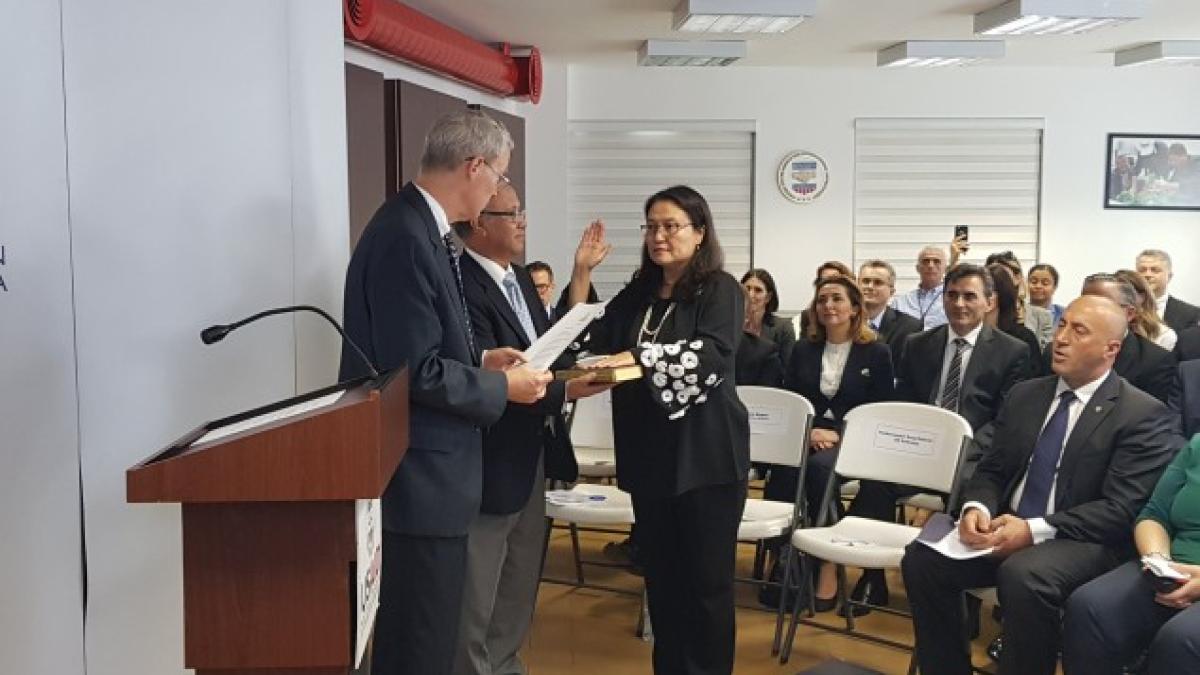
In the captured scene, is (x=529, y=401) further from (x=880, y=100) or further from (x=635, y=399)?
(x=880, y=100)

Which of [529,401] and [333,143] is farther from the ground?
[333,143]

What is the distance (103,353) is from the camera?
7.58ft

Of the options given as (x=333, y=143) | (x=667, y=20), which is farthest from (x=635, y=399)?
(x=667, y=20)

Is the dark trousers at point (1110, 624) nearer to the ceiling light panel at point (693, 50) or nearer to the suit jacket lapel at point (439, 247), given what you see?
the suit jacket lapel at point (439, 247)

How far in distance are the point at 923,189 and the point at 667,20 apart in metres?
3.33

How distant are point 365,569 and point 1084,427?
8.33 feet

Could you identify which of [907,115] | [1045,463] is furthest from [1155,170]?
[1045,463]

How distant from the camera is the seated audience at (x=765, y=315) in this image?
5.81 metres

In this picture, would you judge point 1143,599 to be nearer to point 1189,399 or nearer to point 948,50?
point 1189,399

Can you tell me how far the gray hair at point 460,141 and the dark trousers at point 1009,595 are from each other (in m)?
1.98

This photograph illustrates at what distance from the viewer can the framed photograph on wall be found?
9.12m

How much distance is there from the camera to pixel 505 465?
8.86 feet

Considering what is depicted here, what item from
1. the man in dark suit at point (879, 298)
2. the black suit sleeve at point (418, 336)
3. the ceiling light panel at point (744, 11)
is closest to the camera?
the black suit sleeve at point (418, 336)

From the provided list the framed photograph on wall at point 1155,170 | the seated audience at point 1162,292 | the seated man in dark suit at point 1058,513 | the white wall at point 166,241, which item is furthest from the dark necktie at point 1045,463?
the framed photograph on wall at point 1155,170
